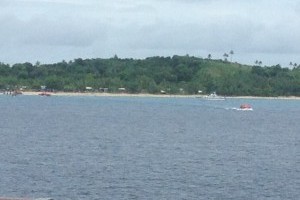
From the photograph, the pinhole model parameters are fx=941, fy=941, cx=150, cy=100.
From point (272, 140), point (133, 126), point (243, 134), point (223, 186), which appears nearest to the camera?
point (223, 186)

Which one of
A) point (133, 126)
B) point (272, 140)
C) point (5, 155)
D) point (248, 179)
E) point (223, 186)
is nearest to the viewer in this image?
point (223, 186)

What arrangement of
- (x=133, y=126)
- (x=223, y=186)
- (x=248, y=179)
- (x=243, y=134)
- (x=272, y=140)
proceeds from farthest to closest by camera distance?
(x=133, y=126)
(x=243, y=134)
(x=272, y=140)
(x=248, y=179)
(x=223, y=186)

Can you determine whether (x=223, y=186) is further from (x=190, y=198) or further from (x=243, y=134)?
(x=243, y=134)

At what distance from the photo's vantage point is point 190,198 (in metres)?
74.4

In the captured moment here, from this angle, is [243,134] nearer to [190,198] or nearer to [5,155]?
[5,155]

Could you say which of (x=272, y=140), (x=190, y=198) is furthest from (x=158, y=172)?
(x=272, y=140)

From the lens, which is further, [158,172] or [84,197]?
[158,172]

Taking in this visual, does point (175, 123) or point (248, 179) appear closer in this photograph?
point (248, 179)

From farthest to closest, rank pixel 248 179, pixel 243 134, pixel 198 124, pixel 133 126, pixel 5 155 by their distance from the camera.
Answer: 1. pixel 198 124
2. pixel 133 126
3. pixel 243 134
4. pixel 5 155
5. pixel 248 179

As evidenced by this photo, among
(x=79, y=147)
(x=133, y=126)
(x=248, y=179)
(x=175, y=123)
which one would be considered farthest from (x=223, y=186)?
(x=175, y=123)

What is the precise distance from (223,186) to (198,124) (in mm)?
101645

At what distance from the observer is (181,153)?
366ft

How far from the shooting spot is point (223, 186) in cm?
8094

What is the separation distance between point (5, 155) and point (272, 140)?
48.4 meters
